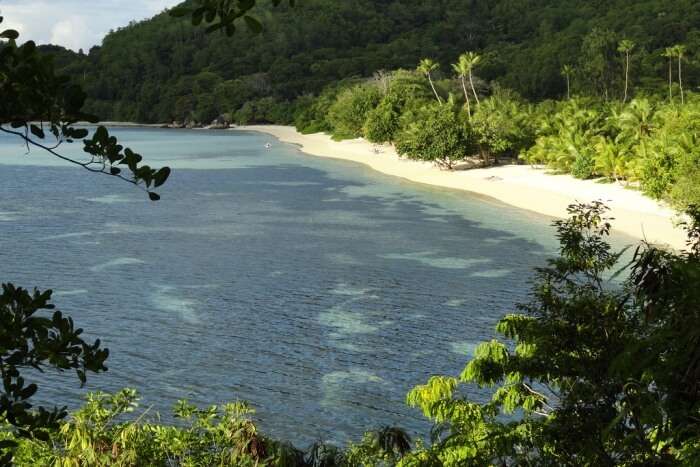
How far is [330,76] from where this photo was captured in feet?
531

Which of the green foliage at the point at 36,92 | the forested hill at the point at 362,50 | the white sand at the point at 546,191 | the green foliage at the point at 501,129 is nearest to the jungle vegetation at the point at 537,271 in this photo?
the green foliage at the point at 36,92

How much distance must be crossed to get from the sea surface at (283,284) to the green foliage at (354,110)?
28570 mm

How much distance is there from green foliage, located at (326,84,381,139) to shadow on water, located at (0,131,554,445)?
32469mm

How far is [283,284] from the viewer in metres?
32.2

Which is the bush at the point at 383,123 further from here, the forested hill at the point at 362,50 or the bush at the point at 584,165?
the forested hill at the point at 362,50

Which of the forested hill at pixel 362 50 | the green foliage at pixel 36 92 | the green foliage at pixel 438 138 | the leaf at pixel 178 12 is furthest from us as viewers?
the forested hill at pixel 362 50

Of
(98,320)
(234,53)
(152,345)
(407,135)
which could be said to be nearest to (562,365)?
(152,345)

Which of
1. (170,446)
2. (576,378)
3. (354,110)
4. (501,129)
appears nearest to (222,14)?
(576,378)

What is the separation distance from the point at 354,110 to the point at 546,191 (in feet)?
141

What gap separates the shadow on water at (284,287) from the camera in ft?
71.3

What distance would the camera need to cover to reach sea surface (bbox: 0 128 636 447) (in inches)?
853

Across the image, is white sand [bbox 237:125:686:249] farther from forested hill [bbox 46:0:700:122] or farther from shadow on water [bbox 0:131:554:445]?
forested hill [bbox 46:0:700:122]

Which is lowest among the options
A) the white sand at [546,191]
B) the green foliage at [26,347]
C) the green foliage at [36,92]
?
the white sand at [546,191]

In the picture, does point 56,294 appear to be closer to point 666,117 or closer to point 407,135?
point 666,117
